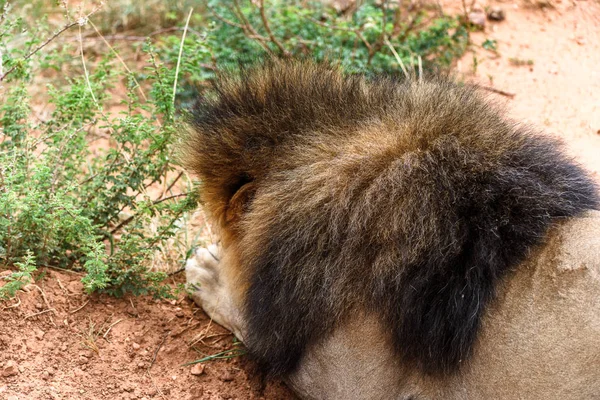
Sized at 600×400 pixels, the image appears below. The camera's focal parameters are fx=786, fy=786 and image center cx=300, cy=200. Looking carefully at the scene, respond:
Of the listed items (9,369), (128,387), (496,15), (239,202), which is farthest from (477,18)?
(9,369)

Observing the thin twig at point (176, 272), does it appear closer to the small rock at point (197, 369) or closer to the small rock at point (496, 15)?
the small rock at point (197, 369)

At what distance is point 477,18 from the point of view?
272 inches

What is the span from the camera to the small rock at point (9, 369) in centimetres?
319

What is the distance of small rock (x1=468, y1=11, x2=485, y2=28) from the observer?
6.88m

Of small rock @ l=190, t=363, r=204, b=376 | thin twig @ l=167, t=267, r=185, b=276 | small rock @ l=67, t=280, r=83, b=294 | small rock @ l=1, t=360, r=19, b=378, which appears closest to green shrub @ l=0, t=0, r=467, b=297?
small rock @ l=67, t=280, r=83, b=294

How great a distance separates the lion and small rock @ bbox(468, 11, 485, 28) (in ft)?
11.8

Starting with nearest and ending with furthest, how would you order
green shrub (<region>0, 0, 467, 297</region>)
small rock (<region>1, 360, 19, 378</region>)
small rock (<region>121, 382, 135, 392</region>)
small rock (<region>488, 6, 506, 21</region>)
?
small rock (<region>1, 360, 19, 378</region>) < small rock (<region>121, 382, 135, 392</region>) < green shrub (<region>0, 0, 467, 297</region>) < small rock (<region>488, 6, 506, 21</region>)

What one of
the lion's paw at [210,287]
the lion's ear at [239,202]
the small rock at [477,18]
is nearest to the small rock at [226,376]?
the lion's paw at [210,287]

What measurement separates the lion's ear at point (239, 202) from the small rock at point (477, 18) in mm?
4189

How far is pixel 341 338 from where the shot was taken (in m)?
3.13

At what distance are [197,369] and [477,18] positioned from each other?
4.48 metres

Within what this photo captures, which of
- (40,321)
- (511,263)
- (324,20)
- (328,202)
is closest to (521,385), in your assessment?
(511,263)

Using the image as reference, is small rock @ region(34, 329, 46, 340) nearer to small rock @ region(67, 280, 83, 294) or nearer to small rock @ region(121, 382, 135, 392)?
small rock @ region(67, 280, 83, 294)

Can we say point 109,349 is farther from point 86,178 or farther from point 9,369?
point 86,178
